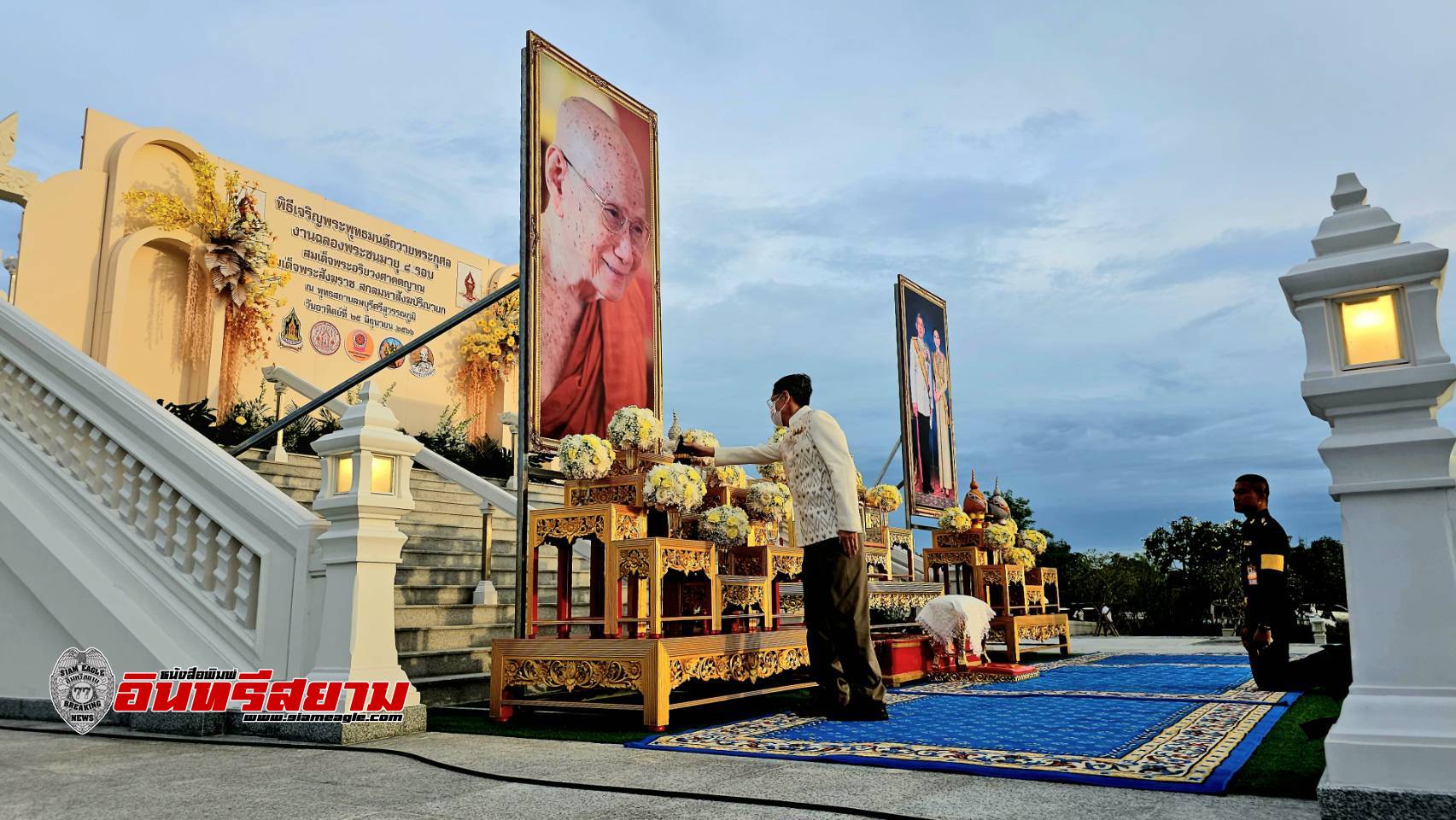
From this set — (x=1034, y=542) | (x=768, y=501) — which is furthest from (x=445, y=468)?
(x=1034, y=542)

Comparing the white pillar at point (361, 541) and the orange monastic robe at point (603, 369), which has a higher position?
the orange monastic robe at point (603, 369)

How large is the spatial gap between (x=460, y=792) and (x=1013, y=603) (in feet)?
26.5

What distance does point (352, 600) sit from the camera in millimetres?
4406

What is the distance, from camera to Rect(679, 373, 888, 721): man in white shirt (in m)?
4.65

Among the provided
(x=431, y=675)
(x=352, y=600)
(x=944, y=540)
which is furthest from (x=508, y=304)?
(x=352, y=600)

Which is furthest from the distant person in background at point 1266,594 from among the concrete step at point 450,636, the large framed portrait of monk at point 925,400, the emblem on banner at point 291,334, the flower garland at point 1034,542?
the emblem on banner at point 291,334

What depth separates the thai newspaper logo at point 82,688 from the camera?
473 cm

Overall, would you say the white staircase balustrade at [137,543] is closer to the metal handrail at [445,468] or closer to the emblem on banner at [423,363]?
the metal handrail at [445,468]

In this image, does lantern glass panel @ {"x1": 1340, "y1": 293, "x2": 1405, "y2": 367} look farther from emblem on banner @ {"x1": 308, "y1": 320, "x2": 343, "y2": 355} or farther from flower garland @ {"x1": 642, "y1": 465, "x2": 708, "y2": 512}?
emblem on banner @ {"x1": 308, "y1": 320, "x2": 343, "y2": 355}

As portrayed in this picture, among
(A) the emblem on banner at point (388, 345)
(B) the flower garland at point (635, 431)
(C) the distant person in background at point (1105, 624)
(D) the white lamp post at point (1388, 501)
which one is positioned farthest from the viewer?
(C) the distant person in background at point (1105, 624)

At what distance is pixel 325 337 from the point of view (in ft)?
43.4

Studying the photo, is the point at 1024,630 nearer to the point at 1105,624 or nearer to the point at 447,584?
the point at 447,584

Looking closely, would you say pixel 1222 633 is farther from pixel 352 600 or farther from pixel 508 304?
pixel 352 600

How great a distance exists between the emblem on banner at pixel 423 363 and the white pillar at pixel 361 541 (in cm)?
986
